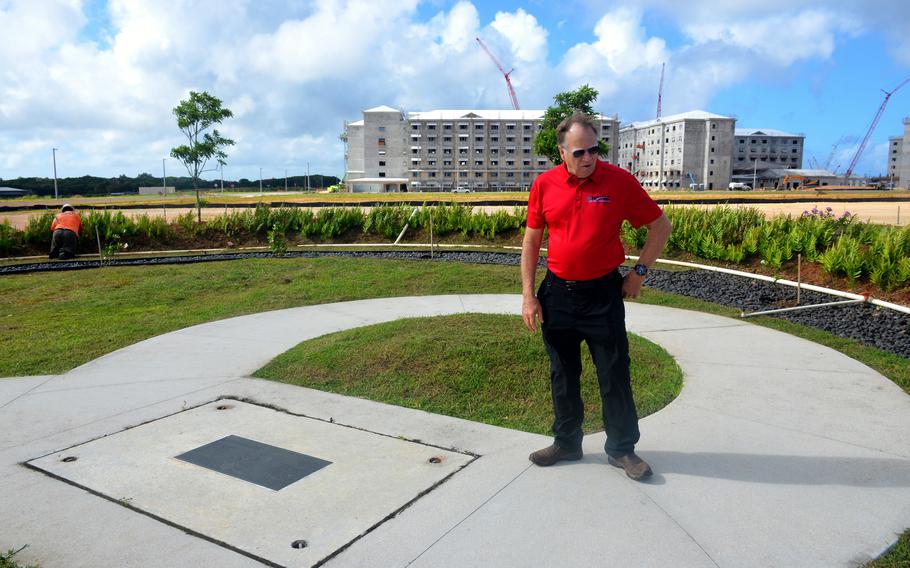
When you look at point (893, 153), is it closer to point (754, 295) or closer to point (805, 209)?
point (805, 209)

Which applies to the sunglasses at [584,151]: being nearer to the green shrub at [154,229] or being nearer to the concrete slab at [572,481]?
the concrete slab at [572,481]

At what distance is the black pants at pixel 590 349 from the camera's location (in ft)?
11.7

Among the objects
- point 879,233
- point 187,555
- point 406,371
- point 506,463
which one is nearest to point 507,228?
point 879,233

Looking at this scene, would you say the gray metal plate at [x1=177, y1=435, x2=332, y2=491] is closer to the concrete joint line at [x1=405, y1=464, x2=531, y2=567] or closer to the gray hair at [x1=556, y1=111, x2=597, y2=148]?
the concrete joint line at [x1=405, y1=464, x2=531, y2=567]

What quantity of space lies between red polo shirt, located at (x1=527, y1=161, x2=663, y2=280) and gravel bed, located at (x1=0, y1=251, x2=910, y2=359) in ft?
14.9

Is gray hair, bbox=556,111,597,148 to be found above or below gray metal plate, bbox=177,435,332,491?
above

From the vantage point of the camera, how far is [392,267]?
1270cm

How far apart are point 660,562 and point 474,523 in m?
0.86

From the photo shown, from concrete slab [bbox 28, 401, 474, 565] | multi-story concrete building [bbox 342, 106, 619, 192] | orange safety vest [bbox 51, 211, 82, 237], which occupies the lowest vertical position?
concrete slab [bbox 28, 401, 474, 565]

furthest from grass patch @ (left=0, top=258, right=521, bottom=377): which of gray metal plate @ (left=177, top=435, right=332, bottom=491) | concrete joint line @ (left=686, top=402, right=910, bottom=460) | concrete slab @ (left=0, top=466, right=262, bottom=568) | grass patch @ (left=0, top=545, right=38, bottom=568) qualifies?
concrete joint line @ (left=686, top=402, right=910, bottom=460)

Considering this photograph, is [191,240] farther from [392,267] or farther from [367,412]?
[367,412]

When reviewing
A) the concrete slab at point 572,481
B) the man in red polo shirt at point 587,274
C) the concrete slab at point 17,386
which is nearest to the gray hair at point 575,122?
the man in red polo shirt at point 587,274

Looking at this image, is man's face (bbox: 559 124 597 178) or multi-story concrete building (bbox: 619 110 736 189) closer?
man's face (bbox: 559 124 597 178)

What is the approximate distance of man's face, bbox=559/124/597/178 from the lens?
11.3ft
